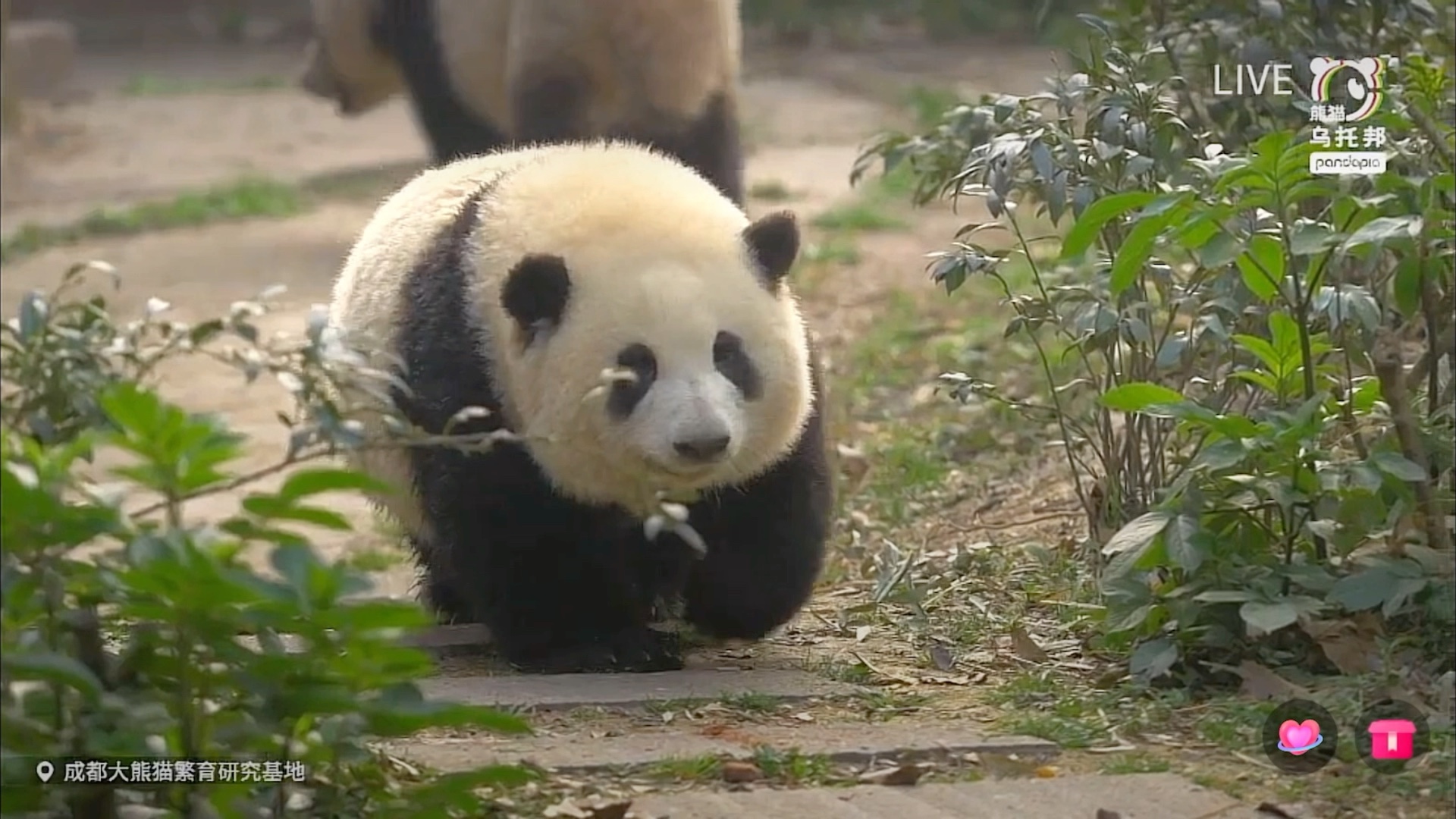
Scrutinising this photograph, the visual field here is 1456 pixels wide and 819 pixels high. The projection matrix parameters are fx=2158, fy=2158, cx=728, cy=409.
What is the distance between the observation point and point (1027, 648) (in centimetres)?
369

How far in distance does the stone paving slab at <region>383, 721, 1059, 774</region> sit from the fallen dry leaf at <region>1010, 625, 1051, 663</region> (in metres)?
0.40

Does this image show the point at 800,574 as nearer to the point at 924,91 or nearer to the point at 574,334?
the point at 574,334

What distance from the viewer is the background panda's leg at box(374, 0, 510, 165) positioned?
19.3ft

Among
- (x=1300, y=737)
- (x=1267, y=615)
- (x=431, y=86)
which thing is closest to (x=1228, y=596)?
(x=1267, y=615)

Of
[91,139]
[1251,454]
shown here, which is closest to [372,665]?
[1251,454]

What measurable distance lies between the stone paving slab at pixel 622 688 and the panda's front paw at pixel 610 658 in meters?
0.05

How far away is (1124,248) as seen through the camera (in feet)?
11.3

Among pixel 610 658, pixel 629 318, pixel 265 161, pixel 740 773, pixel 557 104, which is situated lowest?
pixel 610 658

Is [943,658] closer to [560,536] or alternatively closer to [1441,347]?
[560,536]

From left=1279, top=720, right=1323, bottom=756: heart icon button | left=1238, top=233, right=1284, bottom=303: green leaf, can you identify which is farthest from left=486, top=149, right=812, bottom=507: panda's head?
left=1279, top=720, right=1323, bottom=756: heart icon button

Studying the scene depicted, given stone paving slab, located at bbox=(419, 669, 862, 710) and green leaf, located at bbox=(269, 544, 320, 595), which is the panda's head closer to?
stone paving slab, located at bbox=(419, 669, 862, 710)

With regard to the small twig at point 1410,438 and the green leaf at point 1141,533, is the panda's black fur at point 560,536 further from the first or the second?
the small twig at point 1410,438

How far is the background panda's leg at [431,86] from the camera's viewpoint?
5.88 metres

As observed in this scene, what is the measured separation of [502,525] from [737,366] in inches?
19.6
